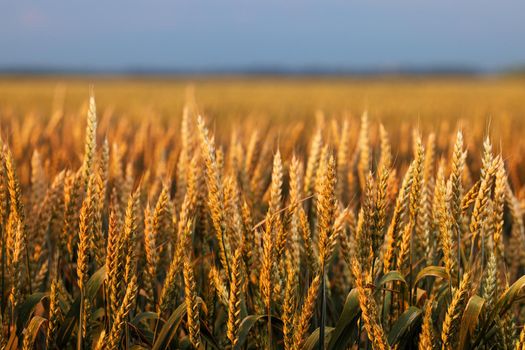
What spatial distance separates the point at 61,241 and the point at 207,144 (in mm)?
541

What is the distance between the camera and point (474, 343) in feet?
4.74

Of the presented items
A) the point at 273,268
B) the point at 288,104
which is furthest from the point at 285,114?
the point at 273,268

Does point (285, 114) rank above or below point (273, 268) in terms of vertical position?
below

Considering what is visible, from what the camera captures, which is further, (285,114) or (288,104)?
(288,104)

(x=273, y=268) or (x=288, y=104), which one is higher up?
(x=273, y=268)

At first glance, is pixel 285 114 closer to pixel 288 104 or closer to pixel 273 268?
pixel 288 104

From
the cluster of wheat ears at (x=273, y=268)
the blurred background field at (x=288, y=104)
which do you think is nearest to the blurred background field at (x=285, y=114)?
the blurred background field at (x=288, y=104)

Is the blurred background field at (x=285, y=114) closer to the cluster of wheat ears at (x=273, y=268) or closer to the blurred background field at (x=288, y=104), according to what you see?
the blurred background field at (x=288, y=104)

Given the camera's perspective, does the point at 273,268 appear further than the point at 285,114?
No

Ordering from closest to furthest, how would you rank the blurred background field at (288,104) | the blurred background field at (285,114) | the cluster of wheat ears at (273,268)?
the cluster of wheat ears at (273,268), the blurred background field at (285,114), the blurred background field at (288,104)

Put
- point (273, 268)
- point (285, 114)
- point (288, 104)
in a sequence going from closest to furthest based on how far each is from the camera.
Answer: point (273, 268) → point (285, 114) → point (288, 104)

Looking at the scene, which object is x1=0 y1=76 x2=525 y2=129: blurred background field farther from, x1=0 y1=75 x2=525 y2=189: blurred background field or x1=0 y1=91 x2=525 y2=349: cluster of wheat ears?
x1=0 y1=91 x2=525 y2=349: cluster of wheat ears

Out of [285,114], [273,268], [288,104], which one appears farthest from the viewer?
[288,104]

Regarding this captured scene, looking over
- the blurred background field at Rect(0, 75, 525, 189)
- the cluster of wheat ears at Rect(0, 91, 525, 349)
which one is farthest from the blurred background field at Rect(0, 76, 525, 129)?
the cluster of wheat ears at Rect(0, 91, 525, 349)
